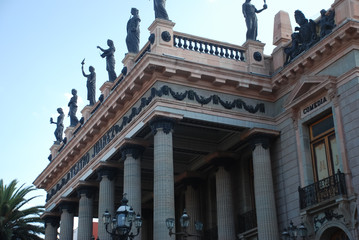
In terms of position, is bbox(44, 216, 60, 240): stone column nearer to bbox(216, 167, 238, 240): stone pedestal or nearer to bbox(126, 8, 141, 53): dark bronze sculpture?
bbox(216, 167, 238, 240): stone pedestal

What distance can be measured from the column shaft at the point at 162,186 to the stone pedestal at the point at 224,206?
15.0 ft

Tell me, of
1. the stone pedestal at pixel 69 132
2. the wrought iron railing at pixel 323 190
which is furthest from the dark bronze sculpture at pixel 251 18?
the stone pedestal at pixel 69 132

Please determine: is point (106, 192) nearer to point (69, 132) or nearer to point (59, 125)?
point (69, 132)

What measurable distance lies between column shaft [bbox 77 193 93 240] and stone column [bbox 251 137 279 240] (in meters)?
10.5

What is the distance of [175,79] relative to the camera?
22734 millimetres

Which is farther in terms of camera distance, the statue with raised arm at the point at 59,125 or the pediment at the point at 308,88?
the statue with raised arm at the point at 59,125

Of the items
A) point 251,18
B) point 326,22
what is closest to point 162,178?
point 326,22

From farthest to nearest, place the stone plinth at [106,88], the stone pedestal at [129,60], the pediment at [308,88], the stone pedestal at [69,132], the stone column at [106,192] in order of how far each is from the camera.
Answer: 1. the stone pedestal at [69,132]
2. the stone plinth at [106,88]
3. the stone column at [106,192]
4. the stone pedestal at [129,60]
5. the pediment at [308,88]

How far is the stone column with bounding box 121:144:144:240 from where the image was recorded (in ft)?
77.3

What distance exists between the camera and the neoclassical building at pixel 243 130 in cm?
2030

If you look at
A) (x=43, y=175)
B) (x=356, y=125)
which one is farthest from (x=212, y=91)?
(x=43, y=175)

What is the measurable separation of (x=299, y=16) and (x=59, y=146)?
19517 mm

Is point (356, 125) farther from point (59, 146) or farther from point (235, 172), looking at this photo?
point (59, 146)

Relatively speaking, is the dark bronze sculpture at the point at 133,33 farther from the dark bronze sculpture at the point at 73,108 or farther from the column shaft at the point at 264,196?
the dark bronze sculpture at the point at 73,108
